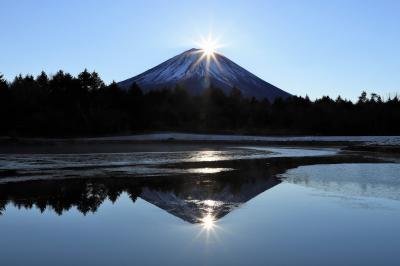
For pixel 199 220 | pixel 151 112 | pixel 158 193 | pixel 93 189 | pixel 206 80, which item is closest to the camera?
pixel 199 220

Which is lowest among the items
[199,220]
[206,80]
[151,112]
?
[199,220]

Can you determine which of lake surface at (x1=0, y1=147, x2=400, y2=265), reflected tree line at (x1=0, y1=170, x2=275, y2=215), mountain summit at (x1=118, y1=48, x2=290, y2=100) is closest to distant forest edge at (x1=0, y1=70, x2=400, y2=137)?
reflected tree line at (x1=0, y1=170, x2=275, y2=215)

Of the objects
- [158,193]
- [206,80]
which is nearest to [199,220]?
[158,193]

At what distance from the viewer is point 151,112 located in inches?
3312

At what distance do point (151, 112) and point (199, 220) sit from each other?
7412 centimetres

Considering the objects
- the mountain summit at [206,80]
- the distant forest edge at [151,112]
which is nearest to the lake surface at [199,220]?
the distant forest edge at [151,112]

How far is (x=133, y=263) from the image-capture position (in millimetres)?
7168

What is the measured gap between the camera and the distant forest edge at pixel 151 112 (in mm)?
67375

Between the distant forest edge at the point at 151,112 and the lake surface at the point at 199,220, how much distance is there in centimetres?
4976

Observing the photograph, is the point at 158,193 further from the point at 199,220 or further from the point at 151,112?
the point at 151,112

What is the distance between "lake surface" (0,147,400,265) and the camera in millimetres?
7676

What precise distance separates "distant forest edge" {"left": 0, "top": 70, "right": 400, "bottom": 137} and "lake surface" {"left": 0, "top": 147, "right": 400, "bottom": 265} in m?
49.8

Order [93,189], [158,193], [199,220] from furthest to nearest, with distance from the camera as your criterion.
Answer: [93,189], [158,193], [199,220]

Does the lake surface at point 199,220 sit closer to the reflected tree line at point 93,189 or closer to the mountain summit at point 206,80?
the reflected tree line at point 93,189
